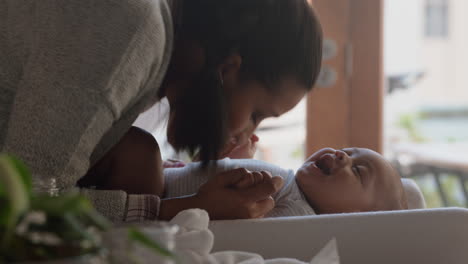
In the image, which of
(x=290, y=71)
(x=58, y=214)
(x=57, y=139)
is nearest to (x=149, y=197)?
(x=57, y=139)

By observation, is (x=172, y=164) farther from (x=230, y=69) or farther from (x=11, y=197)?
(x=11, y=197)

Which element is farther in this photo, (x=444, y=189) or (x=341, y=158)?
(x=444, y=189)

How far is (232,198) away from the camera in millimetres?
911

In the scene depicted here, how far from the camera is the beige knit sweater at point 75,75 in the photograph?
699 mm

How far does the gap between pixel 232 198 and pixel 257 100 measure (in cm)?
22

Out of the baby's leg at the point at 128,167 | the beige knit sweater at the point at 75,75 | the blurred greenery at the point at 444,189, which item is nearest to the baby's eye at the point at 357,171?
the baby's leg at the point at 128,167

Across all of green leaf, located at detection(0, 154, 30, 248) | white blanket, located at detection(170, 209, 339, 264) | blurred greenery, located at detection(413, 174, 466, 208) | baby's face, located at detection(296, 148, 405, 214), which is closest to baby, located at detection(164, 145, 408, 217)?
baby's face, located at detection(296, 148, 405, 214)

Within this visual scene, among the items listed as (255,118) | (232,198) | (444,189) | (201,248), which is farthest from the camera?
(444,189)

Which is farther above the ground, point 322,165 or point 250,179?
point 250,179

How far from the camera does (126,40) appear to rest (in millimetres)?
716

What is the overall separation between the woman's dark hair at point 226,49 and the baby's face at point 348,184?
1.02 ft

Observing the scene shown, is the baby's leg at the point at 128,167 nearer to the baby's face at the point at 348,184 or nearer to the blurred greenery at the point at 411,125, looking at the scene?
the baby's face at the point at 348,184

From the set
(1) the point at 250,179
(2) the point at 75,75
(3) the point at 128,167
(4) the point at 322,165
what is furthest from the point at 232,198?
(4) the point at 322,165

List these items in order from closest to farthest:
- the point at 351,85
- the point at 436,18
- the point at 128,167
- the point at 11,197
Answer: the point at 11,197
the point at 128,167
the point at 351,85
the point at 436,18
